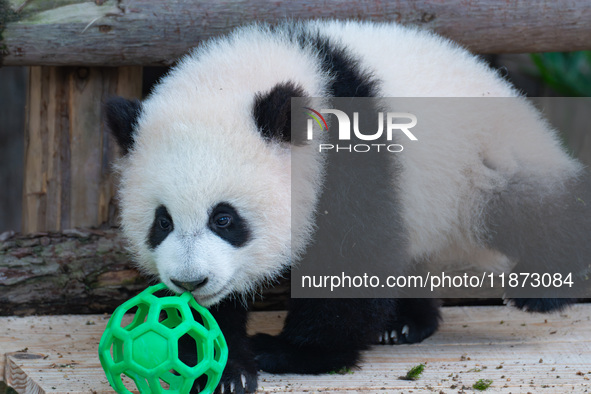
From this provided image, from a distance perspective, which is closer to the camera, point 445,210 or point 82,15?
point 445,210

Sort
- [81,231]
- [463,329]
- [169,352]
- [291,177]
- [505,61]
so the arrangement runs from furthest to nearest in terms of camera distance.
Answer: [505,61]
[81,231]
[463,329]
[291,177]
[169,352]

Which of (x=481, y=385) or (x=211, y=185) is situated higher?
(x=211, y=185)

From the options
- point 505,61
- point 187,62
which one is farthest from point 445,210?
point 505,61

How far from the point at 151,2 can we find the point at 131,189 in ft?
4.87

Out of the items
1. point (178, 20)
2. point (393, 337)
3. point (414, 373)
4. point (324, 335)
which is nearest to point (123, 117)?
point (178, 20)

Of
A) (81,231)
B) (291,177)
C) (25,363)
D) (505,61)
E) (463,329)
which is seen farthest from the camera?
(505,61)

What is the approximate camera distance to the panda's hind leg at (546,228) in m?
3.64

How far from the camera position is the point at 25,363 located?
342cm

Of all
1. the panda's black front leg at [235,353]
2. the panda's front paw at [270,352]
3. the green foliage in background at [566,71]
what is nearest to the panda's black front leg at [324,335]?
the panda's front paw at [270,352]

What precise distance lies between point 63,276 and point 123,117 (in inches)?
55.0

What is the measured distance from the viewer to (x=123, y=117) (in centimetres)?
329

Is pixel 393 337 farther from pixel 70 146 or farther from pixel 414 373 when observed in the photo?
pixel 70 146

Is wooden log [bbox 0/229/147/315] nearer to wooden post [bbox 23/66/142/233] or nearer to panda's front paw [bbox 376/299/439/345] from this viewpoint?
wooden post [bbox 23/66/142/233]

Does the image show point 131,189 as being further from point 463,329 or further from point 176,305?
point 463,329
